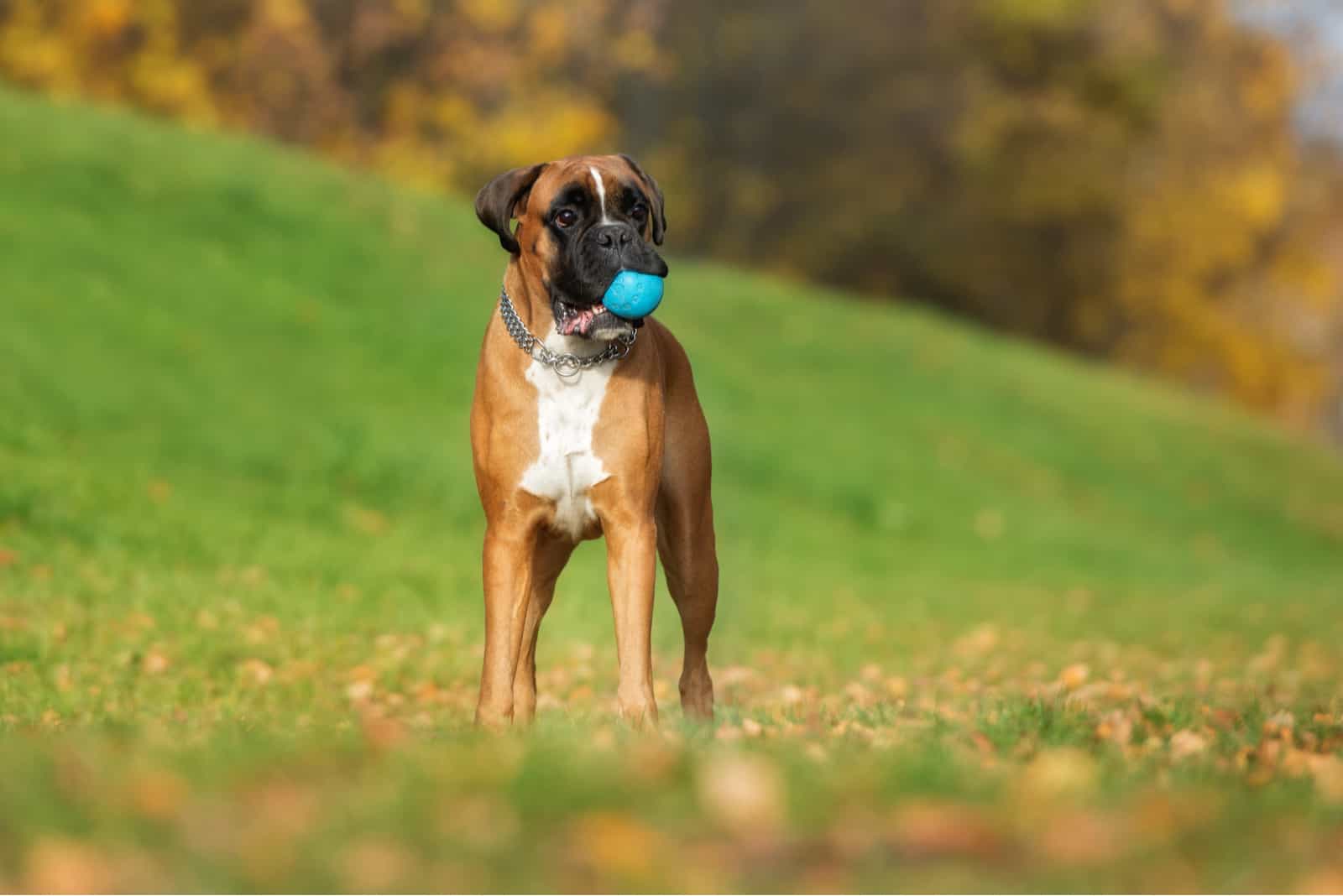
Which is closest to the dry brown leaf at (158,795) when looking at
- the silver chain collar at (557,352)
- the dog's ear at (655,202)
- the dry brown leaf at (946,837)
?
the dry brown leaf at (946,837)

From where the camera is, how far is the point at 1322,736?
17.3 feet

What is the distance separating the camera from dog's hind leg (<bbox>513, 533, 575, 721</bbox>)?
5.89m

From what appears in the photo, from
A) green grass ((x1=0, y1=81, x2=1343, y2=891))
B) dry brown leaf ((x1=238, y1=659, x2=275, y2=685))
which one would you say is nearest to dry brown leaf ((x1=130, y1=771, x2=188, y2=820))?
green grass ((x1=0, y1=81, x2=1343, y2=891))

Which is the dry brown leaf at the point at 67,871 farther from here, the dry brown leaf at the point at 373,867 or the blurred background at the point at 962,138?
the blurred background at the point at 962,138

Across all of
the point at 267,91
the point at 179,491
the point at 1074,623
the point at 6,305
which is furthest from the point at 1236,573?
the point at 267,91

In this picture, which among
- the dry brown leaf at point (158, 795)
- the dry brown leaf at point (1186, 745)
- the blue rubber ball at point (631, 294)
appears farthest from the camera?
the blue rubber ball at point (631, 294)

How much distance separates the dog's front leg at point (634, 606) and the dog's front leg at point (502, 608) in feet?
1.02

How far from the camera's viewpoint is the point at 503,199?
5.54m

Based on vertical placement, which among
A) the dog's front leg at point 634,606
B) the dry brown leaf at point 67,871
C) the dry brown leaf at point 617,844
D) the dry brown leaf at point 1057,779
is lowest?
the dry brown leaf at point 67,871

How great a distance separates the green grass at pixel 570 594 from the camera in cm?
319

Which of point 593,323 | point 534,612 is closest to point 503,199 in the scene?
point 593,323

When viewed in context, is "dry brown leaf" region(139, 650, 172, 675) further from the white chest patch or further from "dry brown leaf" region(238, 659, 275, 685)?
the white chest patch

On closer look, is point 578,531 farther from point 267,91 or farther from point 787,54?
point 787,54

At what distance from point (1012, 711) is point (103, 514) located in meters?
7.94
